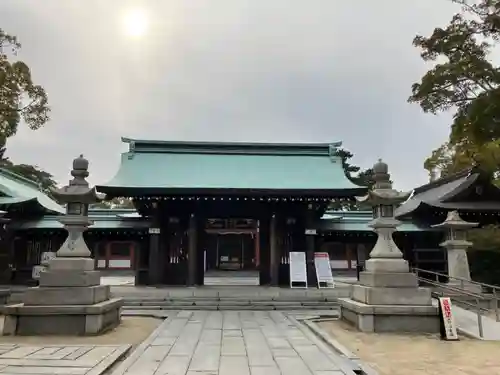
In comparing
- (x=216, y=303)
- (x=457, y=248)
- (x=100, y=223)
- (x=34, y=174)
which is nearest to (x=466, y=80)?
(x=457, y=248)

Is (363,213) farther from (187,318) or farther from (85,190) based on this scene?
(85,190)

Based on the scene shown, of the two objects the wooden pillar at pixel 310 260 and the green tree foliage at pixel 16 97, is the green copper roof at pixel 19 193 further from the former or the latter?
the wooden pillar at pixel 310 260

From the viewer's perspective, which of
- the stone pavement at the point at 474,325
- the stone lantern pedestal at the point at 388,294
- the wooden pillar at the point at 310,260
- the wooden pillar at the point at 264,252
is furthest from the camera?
the wooden pillar at the point at 264,252

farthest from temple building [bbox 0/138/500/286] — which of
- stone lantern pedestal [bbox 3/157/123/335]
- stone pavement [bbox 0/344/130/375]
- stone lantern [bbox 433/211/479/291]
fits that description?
stone pavement [bbox 0/344/130/375]

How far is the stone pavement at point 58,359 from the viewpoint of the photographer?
18.0 ft

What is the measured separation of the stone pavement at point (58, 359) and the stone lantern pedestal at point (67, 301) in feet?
3.98

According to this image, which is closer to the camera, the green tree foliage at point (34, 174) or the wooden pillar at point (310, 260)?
the wooden pillar at point (310, 260)

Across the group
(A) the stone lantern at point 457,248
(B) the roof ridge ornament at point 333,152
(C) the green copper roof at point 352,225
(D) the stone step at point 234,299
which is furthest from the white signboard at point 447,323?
(B) the roof ridge ornament at point 333,152

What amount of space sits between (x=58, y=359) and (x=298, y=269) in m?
11.5

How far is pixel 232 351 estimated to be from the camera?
6902 mm

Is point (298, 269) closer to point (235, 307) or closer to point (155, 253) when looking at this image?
point (235, 307)

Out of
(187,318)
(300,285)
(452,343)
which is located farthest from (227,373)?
(300,285)

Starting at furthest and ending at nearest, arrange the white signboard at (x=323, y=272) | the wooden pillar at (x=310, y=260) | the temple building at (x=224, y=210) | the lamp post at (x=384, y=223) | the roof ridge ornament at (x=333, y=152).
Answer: the roof ridge ornament at (x=333, y=152)
the wooden pillar at (x=310, y=260)
the temple building at (x=224, y=210)
the white signboard at (x=323, y=272)
the lamp post at (x=384, y=223)

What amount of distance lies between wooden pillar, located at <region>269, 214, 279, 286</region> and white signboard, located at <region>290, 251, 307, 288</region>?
88 cm
